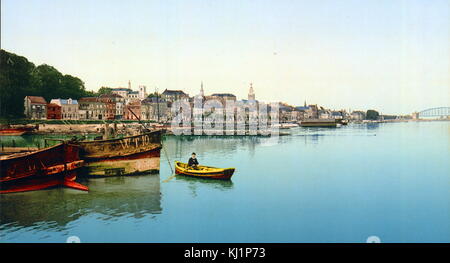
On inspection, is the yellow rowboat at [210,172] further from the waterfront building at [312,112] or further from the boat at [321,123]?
the waterfront building at [312,112]

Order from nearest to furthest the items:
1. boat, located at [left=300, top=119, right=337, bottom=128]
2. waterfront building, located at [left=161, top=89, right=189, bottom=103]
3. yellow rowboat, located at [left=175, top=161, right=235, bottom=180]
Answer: yellow rowboat, located at [left=175, top=161, right=235, bottom=180]
waterfront building, located at [left=161, top=89, right=189, bottom=103]
boat, located at [left=300, top=119, right=337, bottom=128]

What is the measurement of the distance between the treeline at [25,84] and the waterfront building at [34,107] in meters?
0.63

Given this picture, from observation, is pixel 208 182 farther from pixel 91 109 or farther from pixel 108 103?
pixel 91 109

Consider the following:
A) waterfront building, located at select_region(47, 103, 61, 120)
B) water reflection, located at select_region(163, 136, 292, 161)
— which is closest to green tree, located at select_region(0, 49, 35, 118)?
waterfront building, located at select_region(47, 103, 61, 120)

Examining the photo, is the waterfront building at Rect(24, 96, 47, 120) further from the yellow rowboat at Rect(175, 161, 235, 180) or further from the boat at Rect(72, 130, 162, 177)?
the yellow rowboat at Rect(175, 161, 235, 180)

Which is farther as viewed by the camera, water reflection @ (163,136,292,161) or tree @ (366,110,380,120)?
tree @ (366,110,380,120)

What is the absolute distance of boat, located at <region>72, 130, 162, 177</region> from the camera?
16328 mm

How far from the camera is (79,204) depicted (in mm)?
13148

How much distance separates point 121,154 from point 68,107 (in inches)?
995

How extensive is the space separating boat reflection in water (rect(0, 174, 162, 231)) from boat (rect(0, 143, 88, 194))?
1.15ft

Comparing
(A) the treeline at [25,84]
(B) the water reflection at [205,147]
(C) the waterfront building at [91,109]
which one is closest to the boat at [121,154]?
(B) the water reflection at [205,147]

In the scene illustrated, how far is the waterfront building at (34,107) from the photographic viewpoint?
115ft
